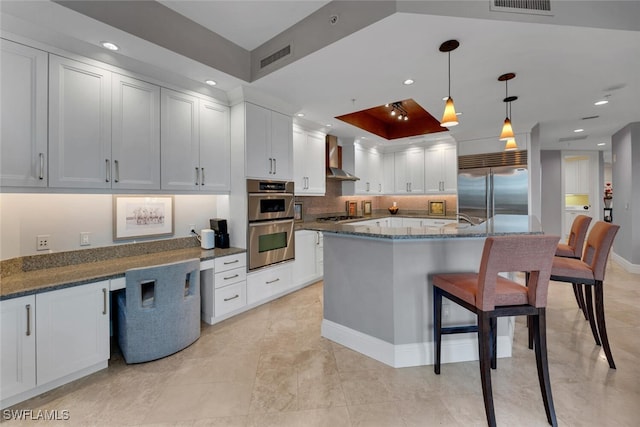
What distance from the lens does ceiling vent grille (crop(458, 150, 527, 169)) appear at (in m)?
4.71

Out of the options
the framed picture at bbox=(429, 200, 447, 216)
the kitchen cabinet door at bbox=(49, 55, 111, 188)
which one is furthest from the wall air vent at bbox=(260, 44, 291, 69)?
the framed picture at bbox=(429, 200, 447, 216)

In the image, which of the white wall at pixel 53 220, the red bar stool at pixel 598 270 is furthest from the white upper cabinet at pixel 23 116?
the red bar stool at pixel 598 270

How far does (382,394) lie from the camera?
1857 mm

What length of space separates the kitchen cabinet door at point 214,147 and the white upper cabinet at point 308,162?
1241 millimetres

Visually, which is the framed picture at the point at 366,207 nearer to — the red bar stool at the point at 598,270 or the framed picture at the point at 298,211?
the framed picture at the point at 298,211

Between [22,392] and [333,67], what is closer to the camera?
[22,392]

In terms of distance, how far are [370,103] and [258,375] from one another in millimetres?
3317

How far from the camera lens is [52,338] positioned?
1866 millimetres

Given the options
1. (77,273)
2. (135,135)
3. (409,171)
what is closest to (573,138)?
(409,171)

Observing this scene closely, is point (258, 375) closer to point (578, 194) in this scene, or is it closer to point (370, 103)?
point (370, 103)

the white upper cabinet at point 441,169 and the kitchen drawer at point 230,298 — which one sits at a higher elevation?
the white upper cabinet at point 441,169

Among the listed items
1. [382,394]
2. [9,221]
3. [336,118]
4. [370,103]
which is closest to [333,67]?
[370,103]

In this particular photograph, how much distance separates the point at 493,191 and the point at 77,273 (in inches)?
233

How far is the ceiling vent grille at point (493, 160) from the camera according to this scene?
471 cm
